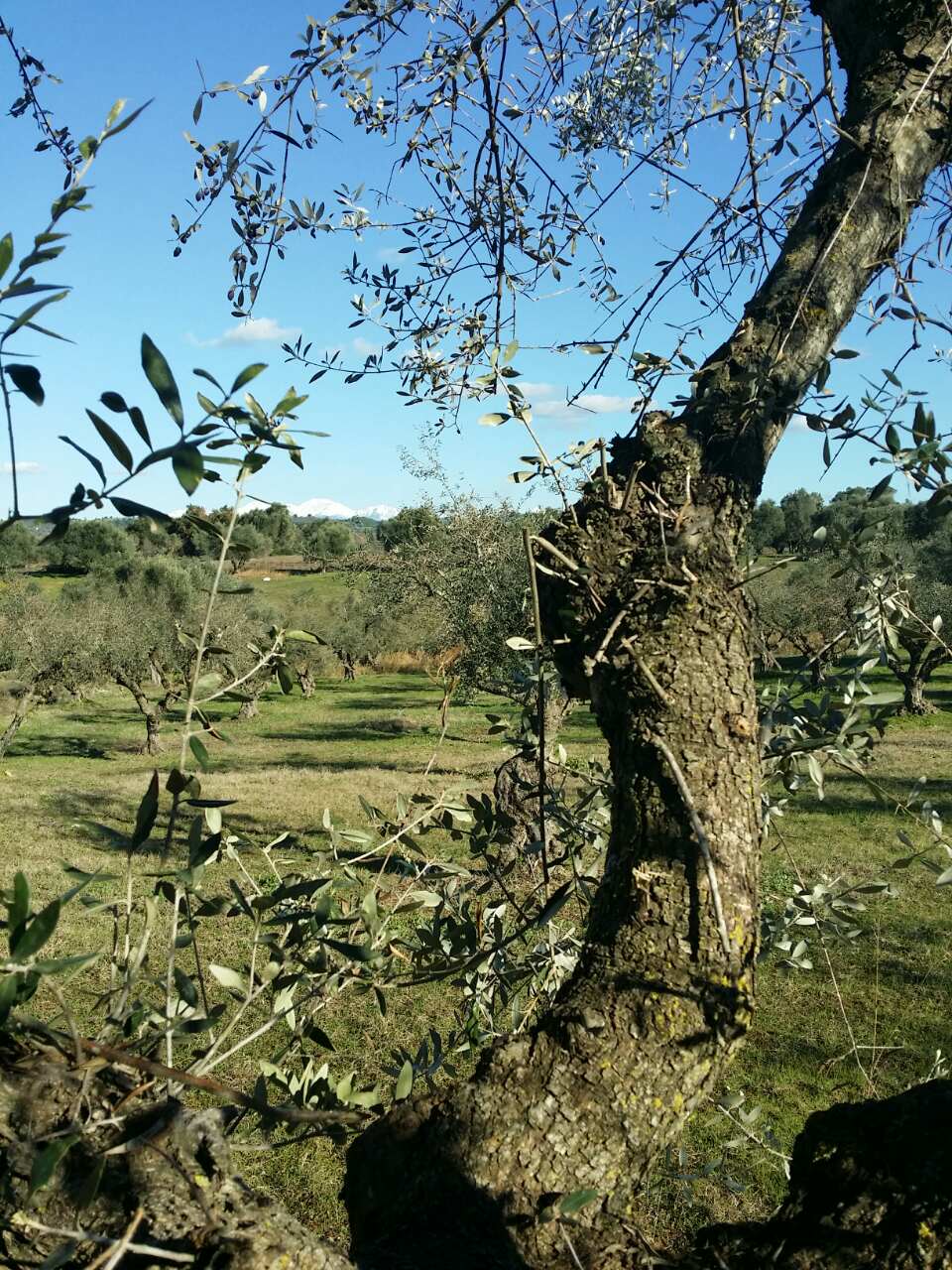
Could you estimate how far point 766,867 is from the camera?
12.1 meters

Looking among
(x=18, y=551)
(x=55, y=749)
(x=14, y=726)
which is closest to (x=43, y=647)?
(x=55, y=749)

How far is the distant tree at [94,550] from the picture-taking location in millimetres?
41500

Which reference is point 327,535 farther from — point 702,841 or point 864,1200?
point 864,1200

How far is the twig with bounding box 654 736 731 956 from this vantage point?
61.9 inches

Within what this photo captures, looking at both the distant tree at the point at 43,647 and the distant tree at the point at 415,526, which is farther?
the distant tree at the point at 43,647

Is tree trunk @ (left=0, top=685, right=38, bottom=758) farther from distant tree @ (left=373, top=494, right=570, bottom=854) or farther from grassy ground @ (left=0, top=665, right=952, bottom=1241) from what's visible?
distant tree @ (left=373, top=494, right=570, bottom=854)

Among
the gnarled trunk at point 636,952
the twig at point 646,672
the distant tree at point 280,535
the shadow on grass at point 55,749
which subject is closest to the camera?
the gnarled trunk at point 636,952

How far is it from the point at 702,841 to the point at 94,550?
163 ft

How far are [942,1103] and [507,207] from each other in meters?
2.73

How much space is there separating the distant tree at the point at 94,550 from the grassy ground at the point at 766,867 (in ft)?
25.2

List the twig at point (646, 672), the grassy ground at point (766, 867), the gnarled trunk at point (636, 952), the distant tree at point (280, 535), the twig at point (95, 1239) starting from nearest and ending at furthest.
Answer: the twig at point (95, 1239), the gnarled trunk at point (636, 952), the twig at point (646, 672), the grassy ground at point (766, 867), the distant tree at point (280, 535)

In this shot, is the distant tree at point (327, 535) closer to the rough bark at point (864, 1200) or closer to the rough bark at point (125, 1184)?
the rough bark at point (864, 1200)

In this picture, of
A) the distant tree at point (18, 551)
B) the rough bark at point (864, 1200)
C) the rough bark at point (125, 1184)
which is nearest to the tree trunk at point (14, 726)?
the rough bark at point (125, 1184)

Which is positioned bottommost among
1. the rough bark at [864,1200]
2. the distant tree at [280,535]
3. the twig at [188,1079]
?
the rough bark at [864,1200]
